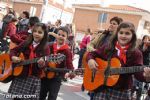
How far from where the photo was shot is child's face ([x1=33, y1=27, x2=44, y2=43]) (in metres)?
5.10

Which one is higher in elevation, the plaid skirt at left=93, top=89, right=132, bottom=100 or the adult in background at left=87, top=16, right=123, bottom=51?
the adult in background at left=87, top=16, right=123, bottom=51

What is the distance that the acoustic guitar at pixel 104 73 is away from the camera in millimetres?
4031

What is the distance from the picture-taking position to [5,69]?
5336 millimetres

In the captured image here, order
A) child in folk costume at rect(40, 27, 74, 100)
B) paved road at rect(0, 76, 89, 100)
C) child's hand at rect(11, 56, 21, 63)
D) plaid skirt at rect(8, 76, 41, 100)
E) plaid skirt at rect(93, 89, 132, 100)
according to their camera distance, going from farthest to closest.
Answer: paved road at rect(0, 76, 89, 100) → child in folk costume at rect(40, 27, 74, 100) → child's hand at rect(11, 56, 21, 63) → plaid skirt at rect(8, 76, 41, 100) → plaid skirt at rect(93, 89, 132, 100)

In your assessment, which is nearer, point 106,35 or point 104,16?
point 106,35

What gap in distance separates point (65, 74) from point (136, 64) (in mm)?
1680

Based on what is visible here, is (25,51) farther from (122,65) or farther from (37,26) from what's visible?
(122,65)

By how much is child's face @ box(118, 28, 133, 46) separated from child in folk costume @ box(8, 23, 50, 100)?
113 cm

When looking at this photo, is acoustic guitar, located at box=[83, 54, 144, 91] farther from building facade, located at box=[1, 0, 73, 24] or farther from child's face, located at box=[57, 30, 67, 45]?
building facade, located at box=[1, 0, 73, 24]

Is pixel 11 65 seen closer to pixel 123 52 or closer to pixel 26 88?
pixel 26 88

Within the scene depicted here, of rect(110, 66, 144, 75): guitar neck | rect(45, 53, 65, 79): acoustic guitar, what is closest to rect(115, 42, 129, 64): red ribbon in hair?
rect(110, 66, 144, 75): guitar neck

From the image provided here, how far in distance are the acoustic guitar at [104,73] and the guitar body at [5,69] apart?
1247 millimetres

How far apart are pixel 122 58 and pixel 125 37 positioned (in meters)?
0.25

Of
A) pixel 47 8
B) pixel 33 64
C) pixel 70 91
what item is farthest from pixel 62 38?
pixel 47 8
